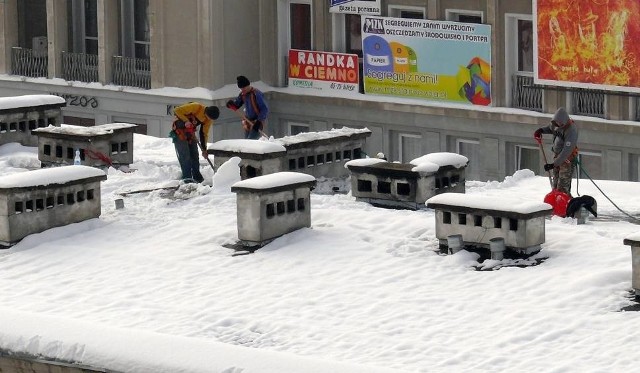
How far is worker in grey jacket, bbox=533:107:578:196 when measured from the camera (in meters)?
35.3

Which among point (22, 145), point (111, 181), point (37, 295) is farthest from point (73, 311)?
point (22, 145)

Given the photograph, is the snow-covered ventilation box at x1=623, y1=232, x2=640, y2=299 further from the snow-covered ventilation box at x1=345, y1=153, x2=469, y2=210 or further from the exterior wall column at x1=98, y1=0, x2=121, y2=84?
the exterior wall column at x1=98, y1=0, x2=121, y2=84

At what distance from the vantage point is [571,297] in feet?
94.2

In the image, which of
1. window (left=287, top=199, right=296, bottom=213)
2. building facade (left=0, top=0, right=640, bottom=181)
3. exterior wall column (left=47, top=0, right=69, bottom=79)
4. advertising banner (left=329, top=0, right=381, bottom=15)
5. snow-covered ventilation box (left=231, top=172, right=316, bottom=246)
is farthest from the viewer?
exterior wall column (left=47, top=0, right=69, bottom=79)

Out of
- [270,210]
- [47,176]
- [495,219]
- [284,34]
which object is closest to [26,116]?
[47,176]

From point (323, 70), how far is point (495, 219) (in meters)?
30.1

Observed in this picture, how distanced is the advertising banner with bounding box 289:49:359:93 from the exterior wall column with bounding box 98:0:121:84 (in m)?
5.07

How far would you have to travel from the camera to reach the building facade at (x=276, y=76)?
5597 centimetres

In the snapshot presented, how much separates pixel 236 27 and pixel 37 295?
30305 millimetres

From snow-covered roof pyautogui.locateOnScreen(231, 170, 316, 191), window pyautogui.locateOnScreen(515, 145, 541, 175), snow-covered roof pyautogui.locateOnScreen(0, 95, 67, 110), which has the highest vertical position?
snow-covered roof pyautogui.locateOnScreen(0, 95, 67, 110)

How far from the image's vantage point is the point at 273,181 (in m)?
32.7

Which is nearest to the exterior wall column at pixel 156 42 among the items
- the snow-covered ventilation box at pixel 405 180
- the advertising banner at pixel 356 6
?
the advertising banner at pixel 356 6

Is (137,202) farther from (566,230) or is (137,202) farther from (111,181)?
(566,230)

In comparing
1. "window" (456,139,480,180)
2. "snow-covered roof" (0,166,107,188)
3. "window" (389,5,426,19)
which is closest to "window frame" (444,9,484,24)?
"window" (389,5,426,19)
